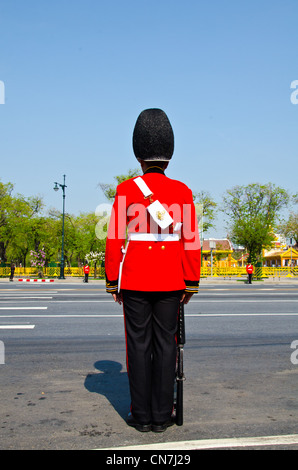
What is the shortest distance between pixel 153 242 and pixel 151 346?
780 mm

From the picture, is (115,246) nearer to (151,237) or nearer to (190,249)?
(151,237)

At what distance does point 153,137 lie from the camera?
3742 millimetres

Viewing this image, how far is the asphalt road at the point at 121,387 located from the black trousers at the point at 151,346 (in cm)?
27

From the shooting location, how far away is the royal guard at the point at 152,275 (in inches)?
136

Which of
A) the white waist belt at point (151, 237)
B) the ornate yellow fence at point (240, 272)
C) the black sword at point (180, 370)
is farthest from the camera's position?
the ornate yellow fence at point (240, 272)

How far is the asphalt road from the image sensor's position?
125 inches

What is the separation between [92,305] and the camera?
12336 mm

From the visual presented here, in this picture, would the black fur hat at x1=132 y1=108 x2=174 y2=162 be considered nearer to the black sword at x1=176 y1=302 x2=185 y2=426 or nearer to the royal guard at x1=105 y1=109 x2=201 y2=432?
the royal guard at x1=105 y1=109 x2=201 y2=432

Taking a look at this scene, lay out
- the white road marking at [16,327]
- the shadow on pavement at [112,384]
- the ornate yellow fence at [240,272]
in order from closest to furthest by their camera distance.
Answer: the shadow on pavement at [112,384] < the white road marking at [16,327] < the ornate yellow fence at [240,272]

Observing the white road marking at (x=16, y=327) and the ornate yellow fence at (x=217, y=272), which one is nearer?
the white road marking at (x=16, y=327)

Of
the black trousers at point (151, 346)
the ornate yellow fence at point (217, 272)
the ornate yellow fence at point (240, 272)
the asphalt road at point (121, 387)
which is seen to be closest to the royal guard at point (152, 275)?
the black trousers at point (151, 346)

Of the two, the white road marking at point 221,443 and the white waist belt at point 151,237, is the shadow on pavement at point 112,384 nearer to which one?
the white road marking at point 221,443

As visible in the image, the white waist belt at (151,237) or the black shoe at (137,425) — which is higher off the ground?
the white waist belt at (151,237)

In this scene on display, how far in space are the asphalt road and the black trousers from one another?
10.7 inches
